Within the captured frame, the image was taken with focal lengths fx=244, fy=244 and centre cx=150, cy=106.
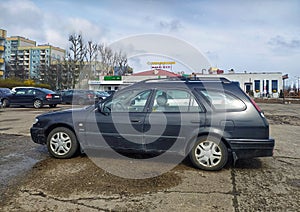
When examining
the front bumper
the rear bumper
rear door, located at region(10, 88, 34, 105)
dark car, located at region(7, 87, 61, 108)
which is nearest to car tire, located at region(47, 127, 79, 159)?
the front bumper

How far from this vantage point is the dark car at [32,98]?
16391 mm

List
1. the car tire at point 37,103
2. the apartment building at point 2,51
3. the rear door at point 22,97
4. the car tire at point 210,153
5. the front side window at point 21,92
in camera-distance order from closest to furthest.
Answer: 1. the car tire at point 210,153
2. the car tire at point 37,103
3. the rear door at point 22,97
4. the front side window at point 21,92
5. the apartment building at point 2,51

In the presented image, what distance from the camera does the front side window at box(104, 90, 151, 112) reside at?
4477 mm

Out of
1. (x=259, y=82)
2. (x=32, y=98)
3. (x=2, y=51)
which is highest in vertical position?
(x=2, y=51)

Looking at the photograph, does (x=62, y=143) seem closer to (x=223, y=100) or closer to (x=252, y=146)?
(x=223, y=100)

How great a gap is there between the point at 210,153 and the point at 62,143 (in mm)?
2862

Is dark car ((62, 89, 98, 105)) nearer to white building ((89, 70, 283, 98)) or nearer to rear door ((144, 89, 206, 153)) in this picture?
rear door ((144, 89, 206, 153))

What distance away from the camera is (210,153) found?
422 cm

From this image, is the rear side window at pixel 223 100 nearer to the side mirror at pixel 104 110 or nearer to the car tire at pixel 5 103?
the side mirror at pixel 104 110

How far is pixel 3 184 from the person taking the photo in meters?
3.63

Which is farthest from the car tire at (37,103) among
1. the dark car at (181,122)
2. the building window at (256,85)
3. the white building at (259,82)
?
the building window at (256,85)

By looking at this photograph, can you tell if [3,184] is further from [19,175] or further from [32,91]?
[32,91]

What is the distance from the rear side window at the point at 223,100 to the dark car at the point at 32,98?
1442 cm

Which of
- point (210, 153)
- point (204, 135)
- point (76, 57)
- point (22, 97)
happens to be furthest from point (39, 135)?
point (76, 57)
